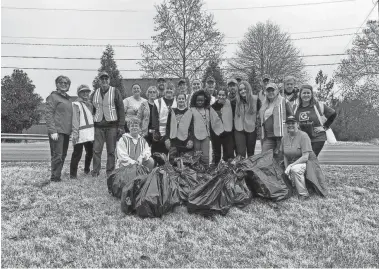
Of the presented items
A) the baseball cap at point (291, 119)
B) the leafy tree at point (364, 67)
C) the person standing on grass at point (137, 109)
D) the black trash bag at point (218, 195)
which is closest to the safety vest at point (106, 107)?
the person standing on grass at point (137, 109)

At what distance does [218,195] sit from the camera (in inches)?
164

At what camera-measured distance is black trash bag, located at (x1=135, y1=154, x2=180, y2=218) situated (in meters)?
3.98

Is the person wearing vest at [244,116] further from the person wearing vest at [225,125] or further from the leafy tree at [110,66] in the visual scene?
the leafy tree at [110,66]

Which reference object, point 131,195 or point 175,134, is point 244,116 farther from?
point 131,195

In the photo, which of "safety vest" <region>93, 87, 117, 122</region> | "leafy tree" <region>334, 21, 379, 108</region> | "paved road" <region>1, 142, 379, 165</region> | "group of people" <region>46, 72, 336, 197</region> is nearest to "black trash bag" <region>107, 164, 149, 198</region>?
"group of people" <region>46, 72, 336, 197</region>

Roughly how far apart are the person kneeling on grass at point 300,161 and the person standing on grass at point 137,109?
2355mm

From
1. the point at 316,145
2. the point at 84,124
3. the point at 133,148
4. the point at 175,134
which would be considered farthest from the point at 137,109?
the point at 316,145

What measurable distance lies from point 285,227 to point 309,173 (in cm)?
140

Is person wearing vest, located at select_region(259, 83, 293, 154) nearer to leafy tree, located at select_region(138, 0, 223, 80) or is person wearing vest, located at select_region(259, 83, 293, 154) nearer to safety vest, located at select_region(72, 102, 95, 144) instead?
safety vest, located at select_region(72, 102, 95, 144)

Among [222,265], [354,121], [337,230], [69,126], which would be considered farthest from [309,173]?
[354,121]

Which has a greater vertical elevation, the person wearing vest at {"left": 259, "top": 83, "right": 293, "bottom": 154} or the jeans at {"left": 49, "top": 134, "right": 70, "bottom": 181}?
the person wearing vest at {"left": 259, "top": 83, "right": 293, "bottom": 154}

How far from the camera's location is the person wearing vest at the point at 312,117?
5473 millimetres

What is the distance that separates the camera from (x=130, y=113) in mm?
6469

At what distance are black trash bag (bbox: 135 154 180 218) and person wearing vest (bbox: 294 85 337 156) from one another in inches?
94.9
